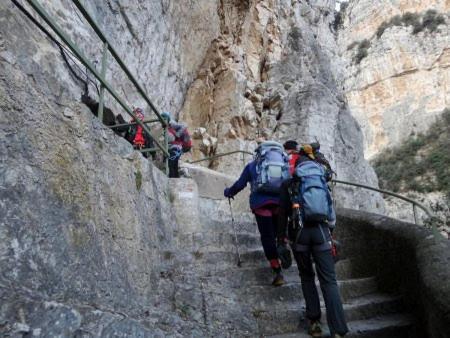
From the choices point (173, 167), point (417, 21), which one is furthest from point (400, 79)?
point (173, 167)

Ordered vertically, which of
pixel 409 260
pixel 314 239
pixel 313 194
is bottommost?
pixel 409 260

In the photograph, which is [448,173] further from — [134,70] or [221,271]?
[221,271]

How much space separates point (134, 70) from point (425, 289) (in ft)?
25.9

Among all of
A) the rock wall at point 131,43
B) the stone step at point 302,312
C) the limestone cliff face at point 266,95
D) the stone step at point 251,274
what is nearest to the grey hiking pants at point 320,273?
the stone step at point 302,312

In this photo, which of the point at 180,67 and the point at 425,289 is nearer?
the point at 425,289

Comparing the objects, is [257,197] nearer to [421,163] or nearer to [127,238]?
[127,238]

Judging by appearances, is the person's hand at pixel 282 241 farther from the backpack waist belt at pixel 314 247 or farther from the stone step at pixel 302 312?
the stone step at pixel 302 312

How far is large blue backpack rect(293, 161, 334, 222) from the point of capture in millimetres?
3185

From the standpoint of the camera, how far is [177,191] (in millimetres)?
5555

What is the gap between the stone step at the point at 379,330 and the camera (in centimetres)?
329

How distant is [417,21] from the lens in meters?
43.2

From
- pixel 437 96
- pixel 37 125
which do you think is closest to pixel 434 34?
pixel 437 96

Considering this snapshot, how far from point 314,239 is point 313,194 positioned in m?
0.38

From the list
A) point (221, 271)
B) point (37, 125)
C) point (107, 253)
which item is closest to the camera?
point (37, 125)
